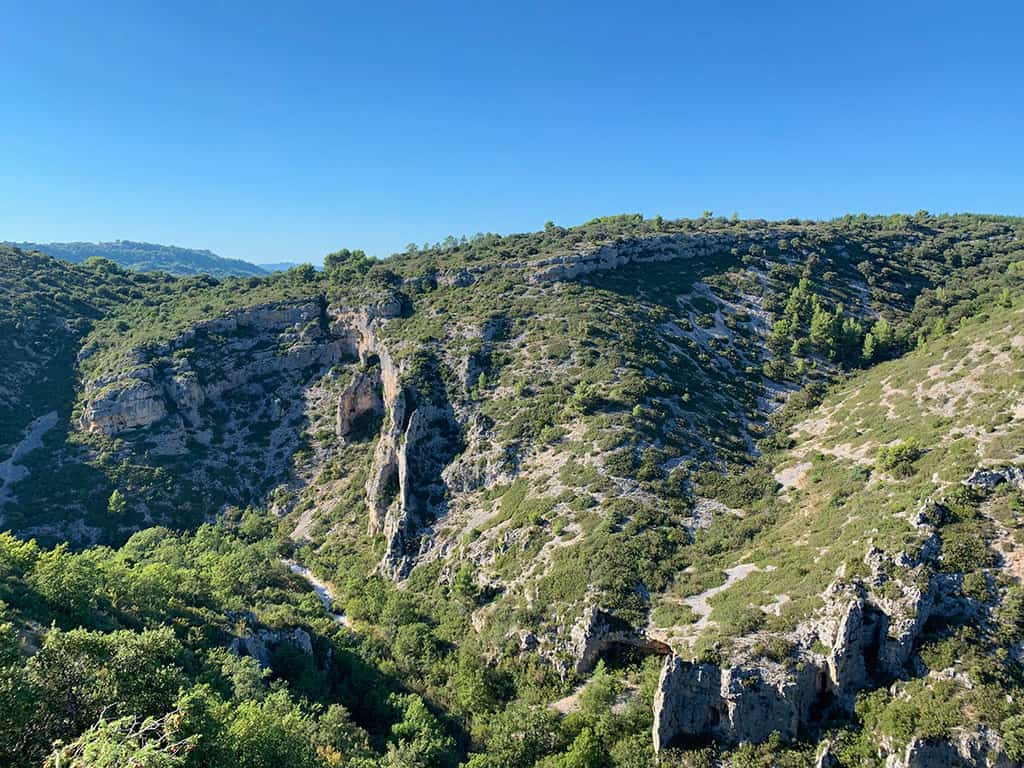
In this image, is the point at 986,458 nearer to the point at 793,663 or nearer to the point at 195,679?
the point at 793,663

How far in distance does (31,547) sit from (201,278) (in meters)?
121

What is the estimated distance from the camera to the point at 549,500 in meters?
55.6

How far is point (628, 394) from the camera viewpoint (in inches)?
2618

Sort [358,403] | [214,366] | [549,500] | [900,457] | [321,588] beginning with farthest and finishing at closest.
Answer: [214,366], [358,403], [321,588], [549,500], [900,457]

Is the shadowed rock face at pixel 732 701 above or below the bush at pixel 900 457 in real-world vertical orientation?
below

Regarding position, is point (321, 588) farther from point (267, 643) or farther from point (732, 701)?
point (732, 701)

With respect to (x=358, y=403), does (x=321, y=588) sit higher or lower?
lower

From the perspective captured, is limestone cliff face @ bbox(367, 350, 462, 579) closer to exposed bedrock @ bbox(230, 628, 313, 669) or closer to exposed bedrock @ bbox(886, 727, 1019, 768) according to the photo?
exposed bedrock @ bbox(230, 628, 313, 669)

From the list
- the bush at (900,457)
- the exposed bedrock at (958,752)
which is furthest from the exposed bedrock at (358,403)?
the exposed bedrock at (958,752)

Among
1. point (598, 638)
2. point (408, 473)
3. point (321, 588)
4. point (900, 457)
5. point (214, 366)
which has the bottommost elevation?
point (321, 588)

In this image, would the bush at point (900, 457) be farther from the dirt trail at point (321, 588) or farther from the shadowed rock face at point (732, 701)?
the dirt trail at point (321, 588)

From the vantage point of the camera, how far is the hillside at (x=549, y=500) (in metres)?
30.4

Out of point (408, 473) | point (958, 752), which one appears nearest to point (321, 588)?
point (408, 473)

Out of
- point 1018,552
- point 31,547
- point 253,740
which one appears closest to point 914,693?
point 1018,552
